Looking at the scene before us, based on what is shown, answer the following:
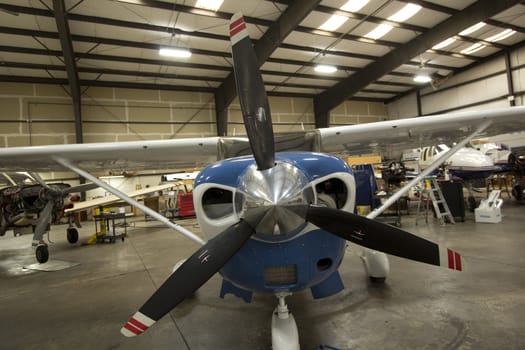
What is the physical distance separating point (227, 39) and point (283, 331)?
12868 millimetres

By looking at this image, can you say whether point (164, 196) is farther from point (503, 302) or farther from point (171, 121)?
point (503, 302)

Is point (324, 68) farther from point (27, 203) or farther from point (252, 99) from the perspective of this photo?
point (252, 99)

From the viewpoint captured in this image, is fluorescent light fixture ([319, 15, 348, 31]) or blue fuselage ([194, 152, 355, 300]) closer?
blue fuselage ([194, 152, 355, 300])

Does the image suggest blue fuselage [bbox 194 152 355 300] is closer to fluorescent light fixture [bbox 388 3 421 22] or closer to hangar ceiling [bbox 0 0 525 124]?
hangar ceiling [bbox 0 0 525 124]

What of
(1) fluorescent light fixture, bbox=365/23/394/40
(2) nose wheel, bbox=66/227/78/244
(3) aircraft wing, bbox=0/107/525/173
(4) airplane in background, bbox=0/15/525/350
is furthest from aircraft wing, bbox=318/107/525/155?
(1) fluorescent light fixture, bbox=365/23/394/40

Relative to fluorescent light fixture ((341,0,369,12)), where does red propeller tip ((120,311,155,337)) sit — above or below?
below

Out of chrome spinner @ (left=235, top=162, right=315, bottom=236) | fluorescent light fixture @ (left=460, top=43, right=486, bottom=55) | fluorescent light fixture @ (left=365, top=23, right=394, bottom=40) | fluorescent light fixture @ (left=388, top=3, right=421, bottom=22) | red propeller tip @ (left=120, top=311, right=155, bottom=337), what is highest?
fluorescent light fixture @ (left=460, top=43, right=486, bottom=55)

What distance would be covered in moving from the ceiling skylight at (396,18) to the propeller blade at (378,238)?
1354 centimetres

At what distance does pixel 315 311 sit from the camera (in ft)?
9.95

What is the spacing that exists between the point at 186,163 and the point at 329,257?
3.57m

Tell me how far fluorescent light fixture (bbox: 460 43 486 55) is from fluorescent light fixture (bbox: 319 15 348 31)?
8942 millimetres

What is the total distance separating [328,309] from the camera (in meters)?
3.07

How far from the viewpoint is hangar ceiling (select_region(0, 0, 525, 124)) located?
11.0 metres

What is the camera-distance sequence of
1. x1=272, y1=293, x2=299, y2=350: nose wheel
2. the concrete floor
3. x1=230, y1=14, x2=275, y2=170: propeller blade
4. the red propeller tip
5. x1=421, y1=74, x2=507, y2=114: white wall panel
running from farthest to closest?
x1=421, y1=74, x2=507, y2=114: white wall panel, the concrete floor, x1=272, y1=293, x2=299, y2=350: nose wheel, x1=230, y1=14, x2=275, y2=170: propeller blade, the red propeller tip
